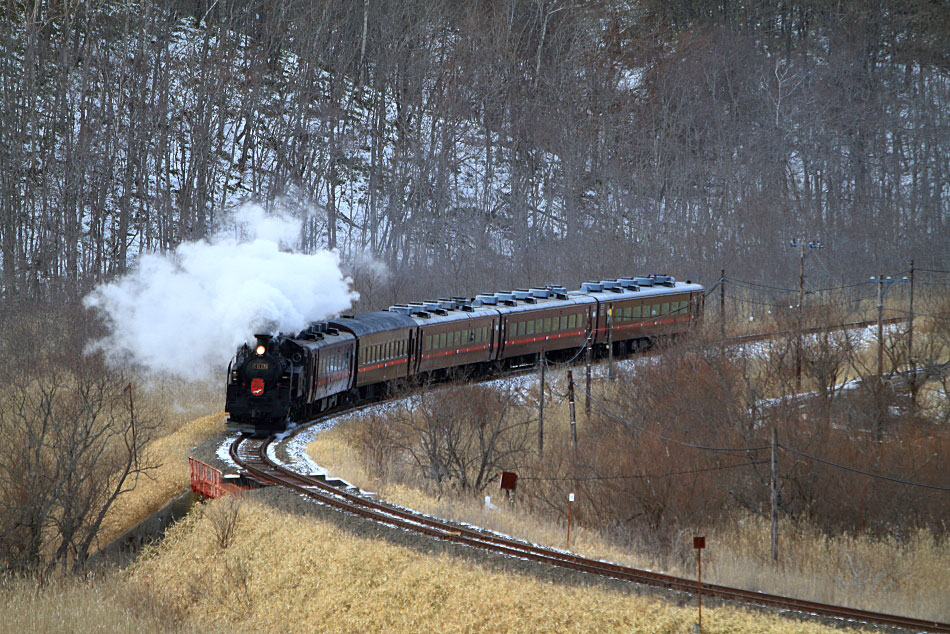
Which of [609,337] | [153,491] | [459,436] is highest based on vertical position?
[609,337]

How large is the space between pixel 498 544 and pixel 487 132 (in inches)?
1939

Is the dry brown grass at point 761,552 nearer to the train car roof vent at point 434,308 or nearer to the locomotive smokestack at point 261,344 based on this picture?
the locomotive smokestack at point 261,344

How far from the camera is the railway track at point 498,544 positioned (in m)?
17.0

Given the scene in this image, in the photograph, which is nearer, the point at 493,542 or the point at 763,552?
the point at 493,542

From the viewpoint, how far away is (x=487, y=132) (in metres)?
66.8

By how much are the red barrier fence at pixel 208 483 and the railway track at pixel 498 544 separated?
2.52ft

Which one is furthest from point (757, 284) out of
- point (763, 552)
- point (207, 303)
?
point (207, 303)

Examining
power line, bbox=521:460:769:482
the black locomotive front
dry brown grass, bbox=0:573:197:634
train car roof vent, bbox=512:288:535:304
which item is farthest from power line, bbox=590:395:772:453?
dry brown grass, bbox=0:573:197:634

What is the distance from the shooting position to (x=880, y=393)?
120ft

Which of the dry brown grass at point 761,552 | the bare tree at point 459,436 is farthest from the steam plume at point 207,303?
the bare tree at point 459,436

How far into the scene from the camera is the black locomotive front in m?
25.8

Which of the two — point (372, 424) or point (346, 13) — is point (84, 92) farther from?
point (372, 424)

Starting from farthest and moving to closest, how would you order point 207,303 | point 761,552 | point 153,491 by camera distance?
point 207,303
point 761,552
point 153,491

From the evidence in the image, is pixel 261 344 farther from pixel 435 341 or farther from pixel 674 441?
pixel 674 441
